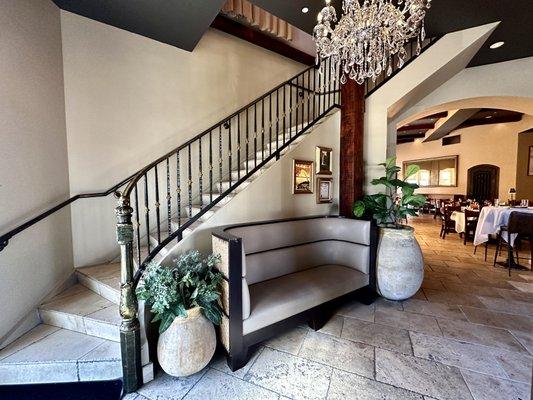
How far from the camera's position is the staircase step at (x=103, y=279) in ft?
7.49

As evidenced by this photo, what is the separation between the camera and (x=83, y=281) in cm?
268

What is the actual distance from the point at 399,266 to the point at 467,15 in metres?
3.16

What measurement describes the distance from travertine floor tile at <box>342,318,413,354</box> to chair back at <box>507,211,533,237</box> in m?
3.14

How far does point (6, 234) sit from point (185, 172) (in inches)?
76.1

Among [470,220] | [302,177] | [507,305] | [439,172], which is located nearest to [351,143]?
[302,177]

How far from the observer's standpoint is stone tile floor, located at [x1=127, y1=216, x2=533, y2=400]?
5.58 ft

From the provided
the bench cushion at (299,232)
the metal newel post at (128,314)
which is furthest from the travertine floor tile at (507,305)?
the metal newel post at (128,314)

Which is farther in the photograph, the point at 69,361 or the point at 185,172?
the point at 185,172

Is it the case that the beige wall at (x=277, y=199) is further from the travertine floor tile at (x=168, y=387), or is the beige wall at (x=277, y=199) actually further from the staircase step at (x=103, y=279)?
the travertine floor tile at (x=168, y=387)

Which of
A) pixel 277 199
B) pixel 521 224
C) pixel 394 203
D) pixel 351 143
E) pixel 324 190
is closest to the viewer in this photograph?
pixel 277 199

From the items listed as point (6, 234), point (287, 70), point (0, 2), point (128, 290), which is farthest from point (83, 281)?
point (287, 70)

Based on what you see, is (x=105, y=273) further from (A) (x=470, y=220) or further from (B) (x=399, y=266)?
(A) (x=470, y=220)

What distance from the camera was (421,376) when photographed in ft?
5.96

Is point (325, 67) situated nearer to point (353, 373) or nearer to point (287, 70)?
point (287, 70)
